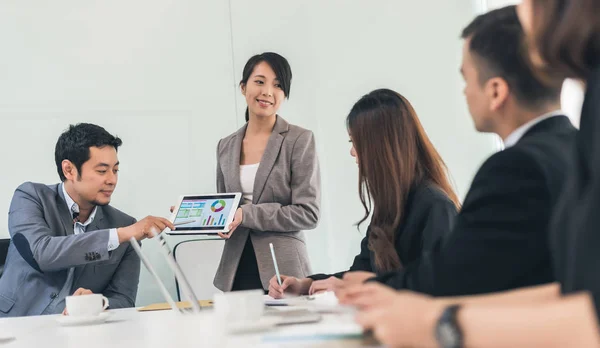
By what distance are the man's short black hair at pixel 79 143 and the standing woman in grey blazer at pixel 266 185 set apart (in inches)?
20.6

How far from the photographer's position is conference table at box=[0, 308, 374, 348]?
97 centimetres

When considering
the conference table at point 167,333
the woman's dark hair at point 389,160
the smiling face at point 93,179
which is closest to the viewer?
the conference table at point 167,333

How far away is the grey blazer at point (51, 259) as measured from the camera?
2.63 m

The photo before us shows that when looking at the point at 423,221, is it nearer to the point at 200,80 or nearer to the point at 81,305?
the point at 81,305

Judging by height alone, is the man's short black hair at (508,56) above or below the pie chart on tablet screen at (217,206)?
above

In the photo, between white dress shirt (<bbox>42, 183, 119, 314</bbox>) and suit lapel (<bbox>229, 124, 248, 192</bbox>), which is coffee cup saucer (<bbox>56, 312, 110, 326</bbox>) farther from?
suit lapel (<bbox>229, 124, 248, 192</bbox>)

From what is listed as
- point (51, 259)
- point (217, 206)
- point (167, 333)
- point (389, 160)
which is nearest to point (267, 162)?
point (217, 206)

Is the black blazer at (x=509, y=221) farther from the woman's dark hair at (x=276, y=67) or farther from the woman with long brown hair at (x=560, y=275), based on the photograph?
the woman's dark hair at (x=276, y=67)

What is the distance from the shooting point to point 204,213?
9.70 ft

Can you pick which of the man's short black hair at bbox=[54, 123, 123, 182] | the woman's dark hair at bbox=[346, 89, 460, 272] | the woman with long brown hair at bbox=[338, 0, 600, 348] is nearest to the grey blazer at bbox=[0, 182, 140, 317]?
the man's short black hair at bbox=[54, 123, 123, 182]

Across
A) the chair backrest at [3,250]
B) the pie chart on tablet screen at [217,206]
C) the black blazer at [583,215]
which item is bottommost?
the chair backrest at [3,250]

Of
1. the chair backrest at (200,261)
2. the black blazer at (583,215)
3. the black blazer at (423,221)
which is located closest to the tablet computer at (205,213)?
the chair backrest at (200,261)

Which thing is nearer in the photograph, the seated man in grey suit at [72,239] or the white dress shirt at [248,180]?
the seated man in grey suit at [72,239]

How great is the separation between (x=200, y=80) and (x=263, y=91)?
1028 mm
